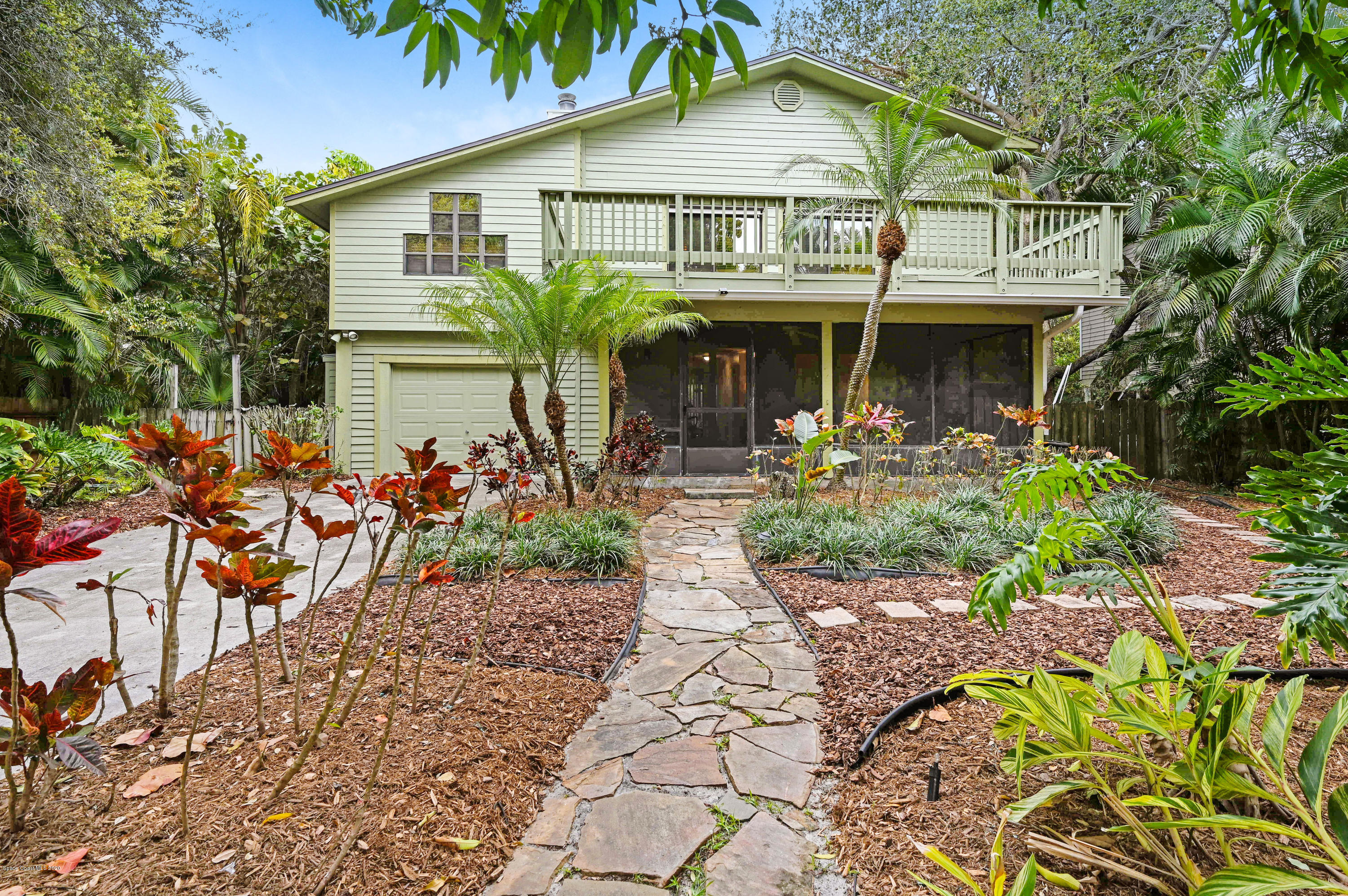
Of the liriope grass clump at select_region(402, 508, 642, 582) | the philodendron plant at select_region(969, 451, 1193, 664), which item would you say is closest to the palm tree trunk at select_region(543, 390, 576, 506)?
the liriope grass clump at select_region(402, 508, 642, 582)

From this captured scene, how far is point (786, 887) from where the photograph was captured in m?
1.53

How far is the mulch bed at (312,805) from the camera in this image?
4.58 ft

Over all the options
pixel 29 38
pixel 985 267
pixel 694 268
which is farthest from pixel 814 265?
pixel 29 38

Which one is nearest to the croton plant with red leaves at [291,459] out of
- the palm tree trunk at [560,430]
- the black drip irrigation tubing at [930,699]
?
the black drip irrigation tubing at [930,699]

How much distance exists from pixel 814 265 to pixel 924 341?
2.18m

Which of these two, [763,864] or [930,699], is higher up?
[930,699]

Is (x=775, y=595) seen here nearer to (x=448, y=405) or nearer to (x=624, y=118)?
(x=448, y=405)

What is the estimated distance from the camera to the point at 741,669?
282cm

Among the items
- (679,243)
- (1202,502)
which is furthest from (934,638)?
(1202,502)

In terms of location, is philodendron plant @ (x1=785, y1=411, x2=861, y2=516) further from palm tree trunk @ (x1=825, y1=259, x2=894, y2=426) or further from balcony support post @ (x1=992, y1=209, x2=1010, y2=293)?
balcony support post @ (x1=992, y1=209, x2=1010, y2=293)

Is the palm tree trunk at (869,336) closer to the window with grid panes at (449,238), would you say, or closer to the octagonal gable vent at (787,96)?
the octagonal gable vent at (787,96)

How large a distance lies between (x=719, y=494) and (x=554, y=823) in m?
6.14

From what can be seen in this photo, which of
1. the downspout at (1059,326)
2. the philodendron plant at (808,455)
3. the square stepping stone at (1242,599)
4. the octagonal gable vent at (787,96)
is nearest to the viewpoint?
the square stepping stone at (1242,599)

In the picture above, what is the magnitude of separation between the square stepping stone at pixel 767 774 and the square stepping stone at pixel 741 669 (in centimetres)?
51
